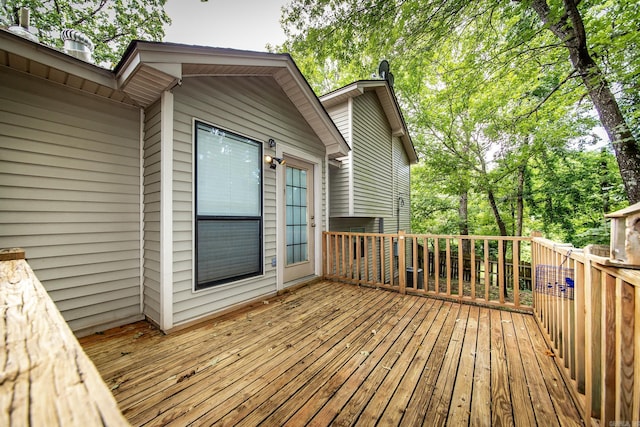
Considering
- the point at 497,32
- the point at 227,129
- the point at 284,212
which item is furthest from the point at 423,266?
the point at 497,32

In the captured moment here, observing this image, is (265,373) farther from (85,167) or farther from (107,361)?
(85,167)

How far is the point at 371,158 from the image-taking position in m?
6.80

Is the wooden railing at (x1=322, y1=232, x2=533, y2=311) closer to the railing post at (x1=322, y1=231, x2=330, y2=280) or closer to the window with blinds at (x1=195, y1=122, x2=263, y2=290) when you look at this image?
the railing post at (x1=322, y1=231, x2=330, y2=280)

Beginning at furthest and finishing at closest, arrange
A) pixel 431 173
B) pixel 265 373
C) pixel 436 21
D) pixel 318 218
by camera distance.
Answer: pixel 431 173 < pixel 318 218 < pixel 436 21 < pixel 265 373

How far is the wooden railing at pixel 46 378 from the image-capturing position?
1.21ft

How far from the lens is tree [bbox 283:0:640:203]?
3.05 meters

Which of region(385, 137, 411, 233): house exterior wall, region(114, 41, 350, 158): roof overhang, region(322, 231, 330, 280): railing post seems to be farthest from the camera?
region(385, 137, 411, 233): house exterior wall

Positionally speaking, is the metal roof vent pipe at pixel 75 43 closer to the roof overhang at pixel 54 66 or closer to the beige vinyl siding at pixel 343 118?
the roof overhang at pixel 54 66

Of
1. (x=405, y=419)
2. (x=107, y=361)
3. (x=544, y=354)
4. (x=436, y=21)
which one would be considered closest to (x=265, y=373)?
(x=405, y=419)

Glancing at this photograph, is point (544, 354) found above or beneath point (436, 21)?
beneath

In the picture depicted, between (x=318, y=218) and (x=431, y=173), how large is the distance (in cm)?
623

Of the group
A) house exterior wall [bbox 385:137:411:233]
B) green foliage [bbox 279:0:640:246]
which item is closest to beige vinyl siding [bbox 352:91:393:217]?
house exterior wall [bbox 385:137:411:233]

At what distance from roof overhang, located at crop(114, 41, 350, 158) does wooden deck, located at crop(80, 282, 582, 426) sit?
2.60 metres

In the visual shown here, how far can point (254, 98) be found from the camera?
3.56 m
